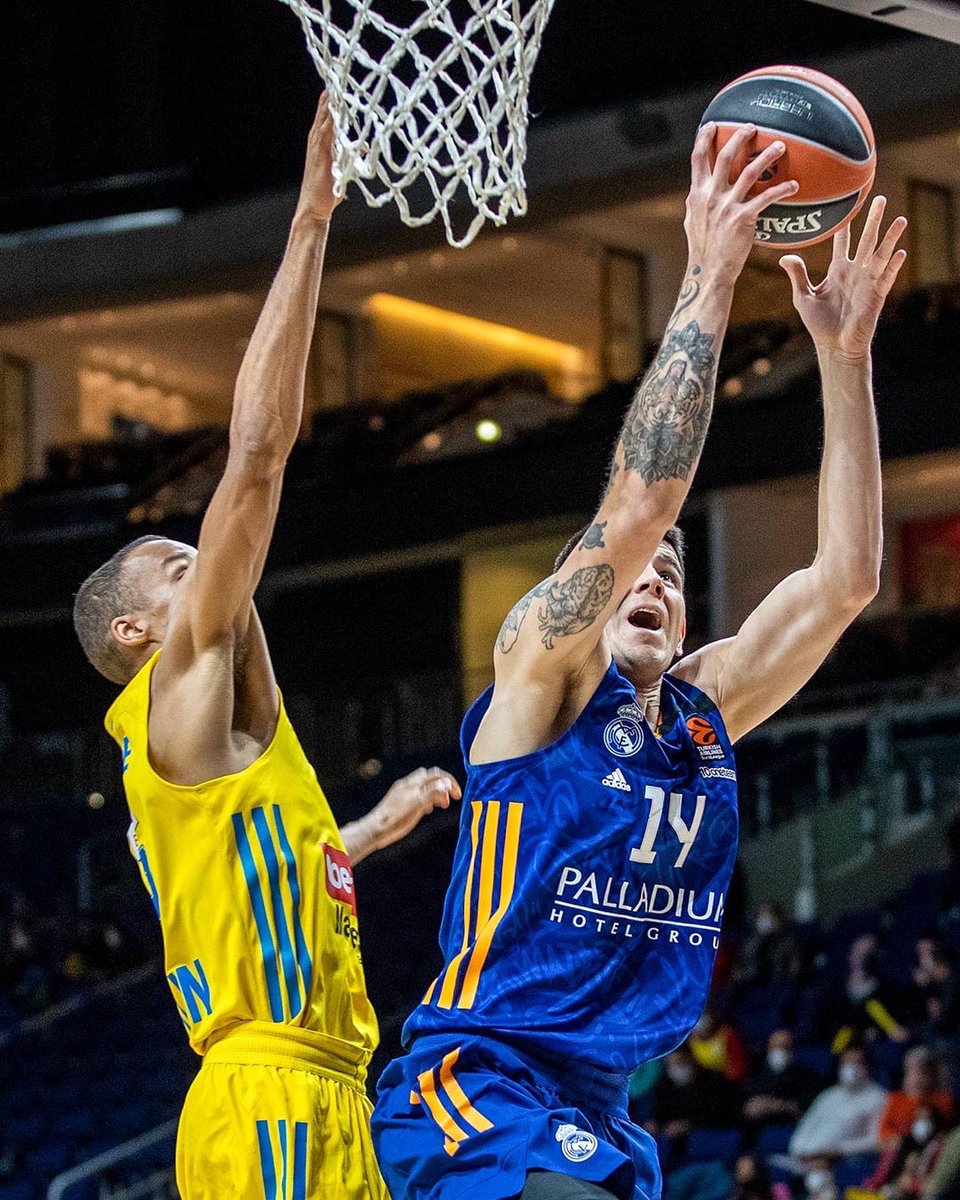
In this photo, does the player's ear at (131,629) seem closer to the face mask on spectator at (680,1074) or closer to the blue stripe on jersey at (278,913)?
the blue stripe on jersey at (278,913)

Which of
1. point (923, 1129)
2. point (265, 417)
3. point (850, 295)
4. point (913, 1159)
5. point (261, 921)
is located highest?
point (850, 295)

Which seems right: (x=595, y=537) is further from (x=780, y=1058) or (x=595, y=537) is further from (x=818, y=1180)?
(x=780, y=1058)

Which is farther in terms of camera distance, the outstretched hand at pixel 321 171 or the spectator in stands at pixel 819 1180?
the spectator in stands at pixel 819 1180

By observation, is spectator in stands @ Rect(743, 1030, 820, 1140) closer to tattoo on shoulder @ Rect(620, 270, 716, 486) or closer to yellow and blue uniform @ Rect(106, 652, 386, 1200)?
yellow and blue uniform @ Rect(106, 652, 386, 1200)

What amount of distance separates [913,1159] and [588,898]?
20.1 feet

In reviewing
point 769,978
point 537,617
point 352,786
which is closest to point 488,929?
point 537,617

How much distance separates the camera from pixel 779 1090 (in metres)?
10.1

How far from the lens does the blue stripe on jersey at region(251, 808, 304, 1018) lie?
4023mm

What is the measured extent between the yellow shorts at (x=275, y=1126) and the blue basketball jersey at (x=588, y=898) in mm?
451

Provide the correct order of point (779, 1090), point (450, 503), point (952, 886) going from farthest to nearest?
point (450, 503), point (952, 886), point (779, 1090)

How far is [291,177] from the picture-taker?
725 inches

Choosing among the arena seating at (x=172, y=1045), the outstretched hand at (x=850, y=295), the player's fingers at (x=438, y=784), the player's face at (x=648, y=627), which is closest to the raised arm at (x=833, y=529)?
the outstretched hand at (x=850, y=295)

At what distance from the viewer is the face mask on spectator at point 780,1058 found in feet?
33.4

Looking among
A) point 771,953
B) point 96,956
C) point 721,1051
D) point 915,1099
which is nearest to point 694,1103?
point 721,1051
